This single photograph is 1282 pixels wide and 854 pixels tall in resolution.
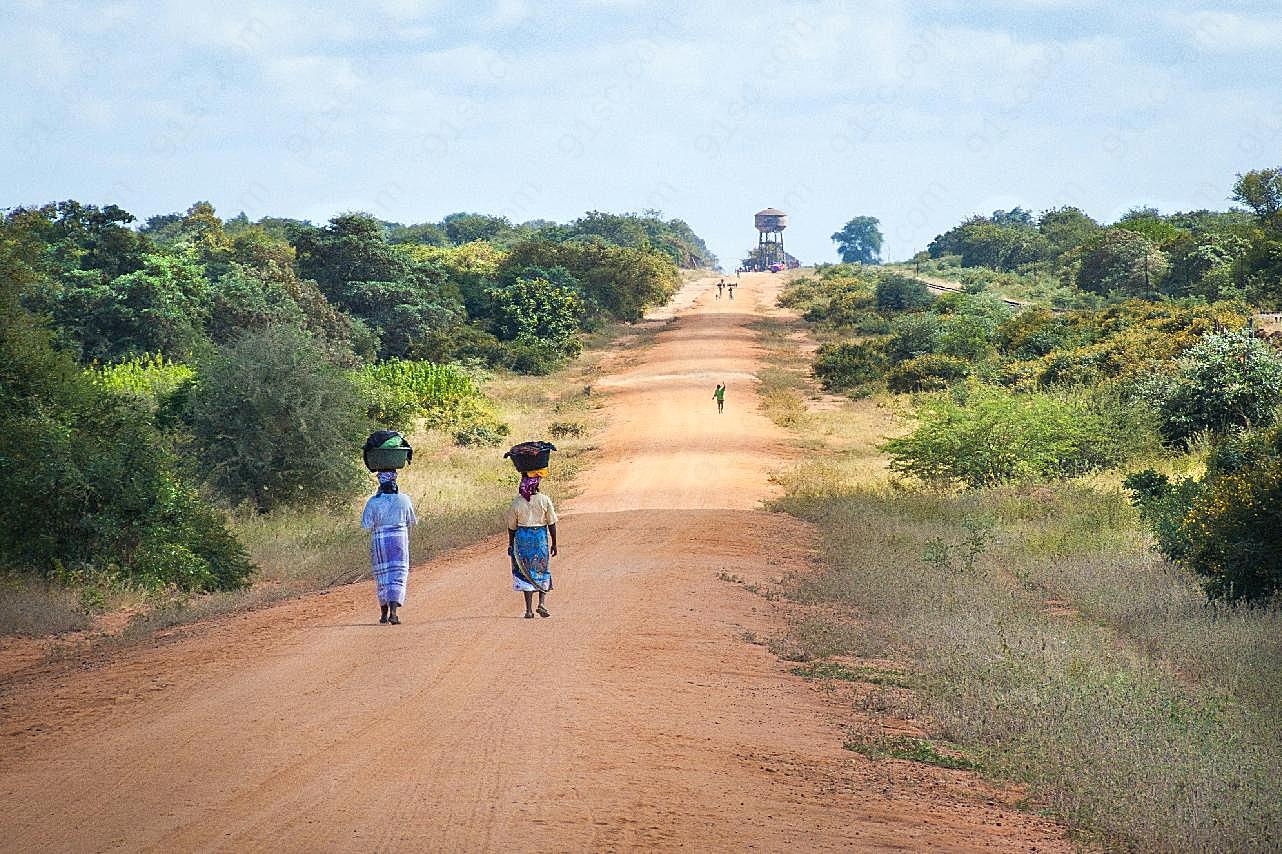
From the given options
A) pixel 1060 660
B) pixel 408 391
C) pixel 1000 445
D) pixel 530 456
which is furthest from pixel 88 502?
pixel 408 391

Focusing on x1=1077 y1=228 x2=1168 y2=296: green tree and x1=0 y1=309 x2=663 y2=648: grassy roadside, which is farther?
x1=1077 y1=228 x2=1168 y2=296: green tree

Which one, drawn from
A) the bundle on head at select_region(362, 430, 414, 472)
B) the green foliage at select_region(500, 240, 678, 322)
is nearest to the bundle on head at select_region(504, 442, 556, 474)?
the bundle on head at select_region(362, 430, 414, 472)

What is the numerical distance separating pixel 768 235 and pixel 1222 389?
15589cm

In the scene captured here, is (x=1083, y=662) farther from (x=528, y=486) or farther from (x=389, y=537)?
(x=389, y=537)

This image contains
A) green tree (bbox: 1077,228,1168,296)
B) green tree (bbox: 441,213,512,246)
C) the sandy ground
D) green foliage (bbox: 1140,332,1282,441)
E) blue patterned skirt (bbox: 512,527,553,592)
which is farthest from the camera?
green tree (bbox: 441,213,512,246)

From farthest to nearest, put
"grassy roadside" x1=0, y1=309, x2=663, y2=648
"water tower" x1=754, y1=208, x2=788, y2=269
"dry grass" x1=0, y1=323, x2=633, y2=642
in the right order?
1. "water tower" x1=754, y1=208, x2=788, y2=269
2. "dry grass" x1=0, y1=323, x2=633, y2=642
3. "grassy roadside" x1=0, y1=309, x2=663, y2=648

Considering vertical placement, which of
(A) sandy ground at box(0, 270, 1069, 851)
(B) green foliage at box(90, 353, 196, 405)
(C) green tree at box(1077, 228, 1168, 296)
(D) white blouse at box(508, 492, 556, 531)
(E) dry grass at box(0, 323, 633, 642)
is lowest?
(E) dry grass at box(0, 323, 633, 642)

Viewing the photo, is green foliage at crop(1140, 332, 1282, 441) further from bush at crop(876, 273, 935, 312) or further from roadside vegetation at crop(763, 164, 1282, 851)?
bush at crop(876, 273, 935, 312)

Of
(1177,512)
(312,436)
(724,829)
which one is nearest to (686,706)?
(724,829)

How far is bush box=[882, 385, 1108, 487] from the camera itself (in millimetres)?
23391

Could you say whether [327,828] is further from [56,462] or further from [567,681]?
[56,462]

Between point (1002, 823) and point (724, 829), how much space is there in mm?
1649

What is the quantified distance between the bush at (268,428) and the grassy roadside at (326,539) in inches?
21.5

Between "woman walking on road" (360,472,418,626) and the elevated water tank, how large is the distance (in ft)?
548
